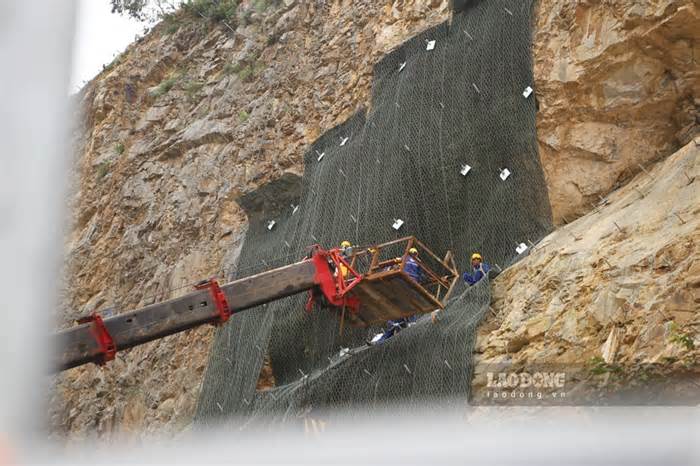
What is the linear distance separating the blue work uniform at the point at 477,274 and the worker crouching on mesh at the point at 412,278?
27.7 inches

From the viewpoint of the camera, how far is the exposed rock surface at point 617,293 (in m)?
9.38

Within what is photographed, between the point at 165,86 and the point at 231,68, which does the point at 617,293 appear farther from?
the point at 165,86

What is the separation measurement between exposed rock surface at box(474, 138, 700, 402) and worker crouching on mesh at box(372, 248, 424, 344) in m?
1.43

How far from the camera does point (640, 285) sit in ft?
33.1

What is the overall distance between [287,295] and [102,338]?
2.76m

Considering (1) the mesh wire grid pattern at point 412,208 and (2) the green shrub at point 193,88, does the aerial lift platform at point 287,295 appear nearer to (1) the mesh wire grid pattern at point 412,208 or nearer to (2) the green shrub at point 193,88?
(1) the mesh wire grid pattern at point 412,208

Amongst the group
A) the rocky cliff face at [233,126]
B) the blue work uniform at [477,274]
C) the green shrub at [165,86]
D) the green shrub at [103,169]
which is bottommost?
the blue work uniform at [477,274]

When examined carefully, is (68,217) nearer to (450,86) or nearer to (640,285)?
(450,86)

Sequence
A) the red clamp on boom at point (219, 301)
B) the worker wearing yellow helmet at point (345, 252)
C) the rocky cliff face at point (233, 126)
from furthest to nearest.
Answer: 1. the worker wearing yellow helmet at point (345, 252)
2. the rocky cliff face at point (233, 126)
3. the red clamp on boom at point (219, 301)

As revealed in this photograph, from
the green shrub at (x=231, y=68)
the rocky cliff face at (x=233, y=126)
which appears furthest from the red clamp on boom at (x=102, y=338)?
the green shrub at (x=231, y=68)

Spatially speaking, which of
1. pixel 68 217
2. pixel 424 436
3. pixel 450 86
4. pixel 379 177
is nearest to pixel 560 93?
pixel 450 86

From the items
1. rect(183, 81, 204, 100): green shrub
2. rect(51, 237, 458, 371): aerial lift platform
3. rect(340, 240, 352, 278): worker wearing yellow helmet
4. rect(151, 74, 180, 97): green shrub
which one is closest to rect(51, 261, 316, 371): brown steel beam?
rect(51, 237, 458, 371): aerial lift platform

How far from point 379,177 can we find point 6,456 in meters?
8.02

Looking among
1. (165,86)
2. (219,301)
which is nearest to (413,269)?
(219,301)
